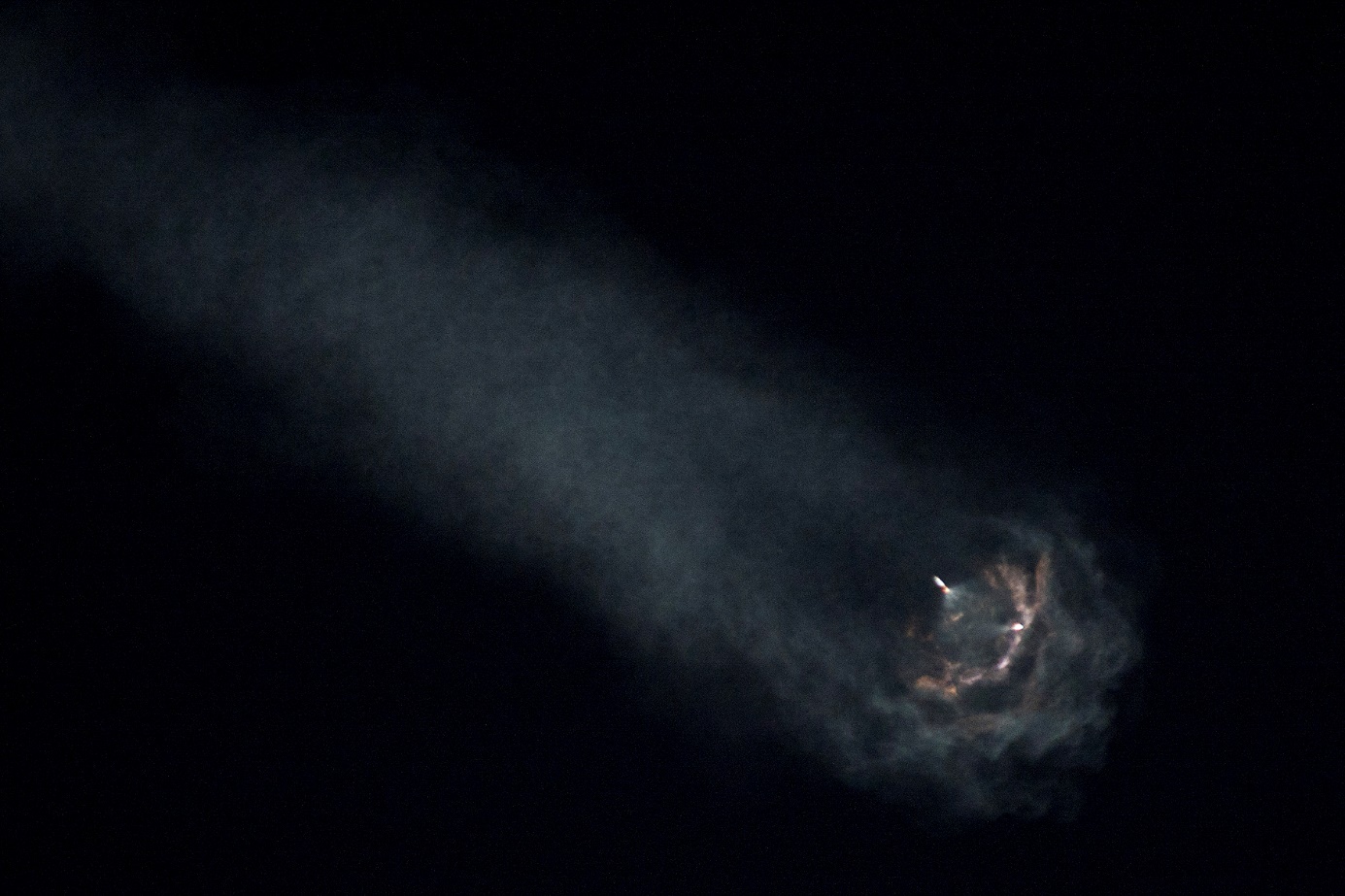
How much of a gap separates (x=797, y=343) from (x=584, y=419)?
1376mm

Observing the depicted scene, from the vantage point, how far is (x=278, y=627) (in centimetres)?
646

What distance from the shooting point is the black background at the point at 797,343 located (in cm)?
638

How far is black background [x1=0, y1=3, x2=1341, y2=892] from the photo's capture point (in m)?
6.38

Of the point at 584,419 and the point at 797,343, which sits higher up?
the point at 797,343

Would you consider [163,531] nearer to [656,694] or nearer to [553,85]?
[656,694]

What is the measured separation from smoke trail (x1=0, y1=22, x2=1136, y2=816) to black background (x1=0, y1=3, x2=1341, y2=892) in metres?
0.28

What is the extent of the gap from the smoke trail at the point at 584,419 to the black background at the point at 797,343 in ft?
0.91

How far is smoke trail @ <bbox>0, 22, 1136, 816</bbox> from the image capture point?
621 centimetres

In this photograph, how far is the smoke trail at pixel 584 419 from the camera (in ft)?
20.4

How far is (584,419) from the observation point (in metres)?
6.50

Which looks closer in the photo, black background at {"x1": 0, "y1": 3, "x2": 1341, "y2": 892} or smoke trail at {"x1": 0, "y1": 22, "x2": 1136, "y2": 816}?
smoke trail at {"x1": 0, "y1": 22, "x2": 1136, "y2": 816}

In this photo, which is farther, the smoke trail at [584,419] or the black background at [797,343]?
the black background at [797,343]

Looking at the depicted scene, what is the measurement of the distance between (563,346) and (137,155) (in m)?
2.87

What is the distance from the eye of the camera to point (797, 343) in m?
6.51
